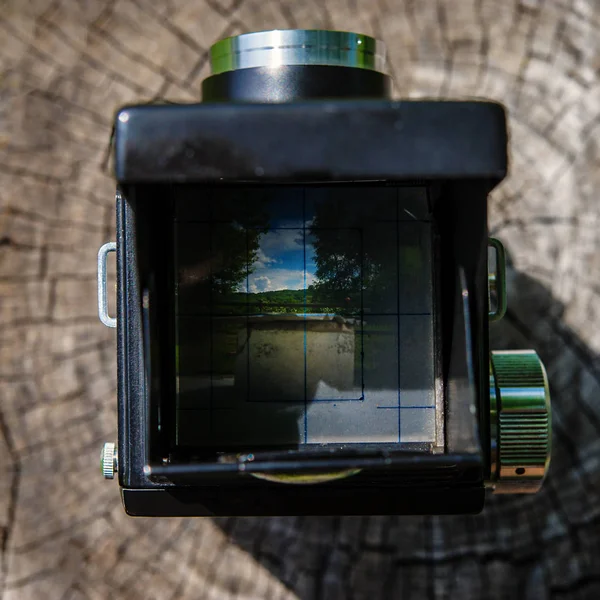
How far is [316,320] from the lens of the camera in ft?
2.19

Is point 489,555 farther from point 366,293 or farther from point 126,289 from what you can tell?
point 126,289

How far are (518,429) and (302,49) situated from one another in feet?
1.33

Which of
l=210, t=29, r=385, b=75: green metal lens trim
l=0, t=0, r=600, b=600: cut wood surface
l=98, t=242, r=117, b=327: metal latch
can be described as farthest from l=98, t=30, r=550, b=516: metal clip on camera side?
l=0, t=0, r=600, b=600: cut wood surface

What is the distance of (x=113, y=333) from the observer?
0.90m

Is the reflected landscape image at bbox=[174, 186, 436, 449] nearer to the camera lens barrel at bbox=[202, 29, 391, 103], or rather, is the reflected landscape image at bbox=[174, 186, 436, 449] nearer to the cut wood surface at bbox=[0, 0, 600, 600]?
the camera lens barrel at bbox=[202, 29, 391, 103]

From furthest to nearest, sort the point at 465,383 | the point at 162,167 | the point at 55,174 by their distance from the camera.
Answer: the point at 55,174 → the point at 465,383 → the point at 162,167

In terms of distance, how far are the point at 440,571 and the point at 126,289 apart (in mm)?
557

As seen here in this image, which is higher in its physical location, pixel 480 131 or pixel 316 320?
pixel 480 131

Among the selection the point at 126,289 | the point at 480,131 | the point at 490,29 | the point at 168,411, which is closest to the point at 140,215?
the point at 126,289

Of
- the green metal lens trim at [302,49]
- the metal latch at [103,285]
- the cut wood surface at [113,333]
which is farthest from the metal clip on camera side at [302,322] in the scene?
the cut wood surface at [113,333]

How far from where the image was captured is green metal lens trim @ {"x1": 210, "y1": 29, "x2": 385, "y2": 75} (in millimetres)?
654

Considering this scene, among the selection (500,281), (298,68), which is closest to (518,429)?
(500,281)

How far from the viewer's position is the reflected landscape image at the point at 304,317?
651 mm

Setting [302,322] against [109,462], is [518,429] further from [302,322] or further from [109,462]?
[109,462]
